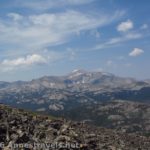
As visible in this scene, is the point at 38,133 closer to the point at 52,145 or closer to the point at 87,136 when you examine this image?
the point at 52,145

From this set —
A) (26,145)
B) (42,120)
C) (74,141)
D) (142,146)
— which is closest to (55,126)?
(42,120)

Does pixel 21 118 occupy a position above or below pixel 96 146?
above

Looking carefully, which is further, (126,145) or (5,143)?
(126,145)

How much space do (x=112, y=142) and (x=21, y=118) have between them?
21.8 metres

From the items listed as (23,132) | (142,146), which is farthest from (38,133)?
(142,146)

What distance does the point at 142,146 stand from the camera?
90312 millimetres

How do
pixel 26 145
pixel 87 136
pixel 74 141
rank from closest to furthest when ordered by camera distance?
pixel 26 145 → pixel 74 141 → pixel 87 136

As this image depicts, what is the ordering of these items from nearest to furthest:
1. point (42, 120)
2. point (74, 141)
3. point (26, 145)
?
point (26, 145) < point (74, 141) < point (42, 120)

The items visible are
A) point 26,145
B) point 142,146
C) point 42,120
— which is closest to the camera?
point 26,145

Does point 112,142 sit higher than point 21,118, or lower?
lower

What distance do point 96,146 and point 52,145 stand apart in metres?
10.5

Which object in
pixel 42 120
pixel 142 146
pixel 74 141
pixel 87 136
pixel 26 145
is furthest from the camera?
pixel 142 146

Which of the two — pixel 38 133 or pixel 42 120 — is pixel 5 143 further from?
pixel 42 120

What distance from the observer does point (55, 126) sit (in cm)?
8038
